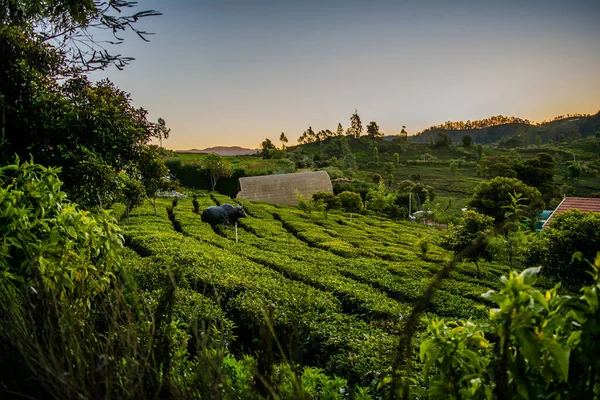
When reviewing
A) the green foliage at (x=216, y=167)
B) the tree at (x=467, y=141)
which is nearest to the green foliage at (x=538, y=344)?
the green foliage at (x=216, y=167)

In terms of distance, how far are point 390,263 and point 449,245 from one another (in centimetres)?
188

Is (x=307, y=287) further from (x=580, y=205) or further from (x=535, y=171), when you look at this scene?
(x=535, y=171)

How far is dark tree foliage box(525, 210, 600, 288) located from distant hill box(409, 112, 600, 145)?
93.9m

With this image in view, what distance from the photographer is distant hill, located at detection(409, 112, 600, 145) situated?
110m

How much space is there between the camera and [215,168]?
44.9 m

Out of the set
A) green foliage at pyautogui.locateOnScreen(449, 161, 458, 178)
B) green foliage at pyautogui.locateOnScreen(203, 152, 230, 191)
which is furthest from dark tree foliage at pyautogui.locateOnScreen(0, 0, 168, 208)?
green foliage at pyautogui.locateOnScreen(449, 161, 458, 178)

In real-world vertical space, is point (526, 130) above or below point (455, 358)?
above

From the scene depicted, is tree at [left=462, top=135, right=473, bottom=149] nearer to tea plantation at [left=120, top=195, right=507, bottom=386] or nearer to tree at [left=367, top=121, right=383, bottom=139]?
tree at [left=367, top=121, right=383, bottom=139]

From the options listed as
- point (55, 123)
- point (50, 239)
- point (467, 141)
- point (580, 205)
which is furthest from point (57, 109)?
point (467, 141)

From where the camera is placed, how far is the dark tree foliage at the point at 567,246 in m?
10.1

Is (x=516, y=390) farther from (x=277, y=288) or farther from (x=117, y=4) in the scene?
(x=117, y=4)

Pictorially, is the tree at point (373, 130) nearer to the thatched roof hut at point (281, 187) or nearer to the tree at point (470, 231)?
the thatched roof hut at point (281, 187)

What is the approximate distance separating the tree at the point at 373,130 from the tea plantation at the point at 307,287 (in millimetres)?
84404

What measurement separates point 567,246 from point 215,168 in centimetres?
3878
